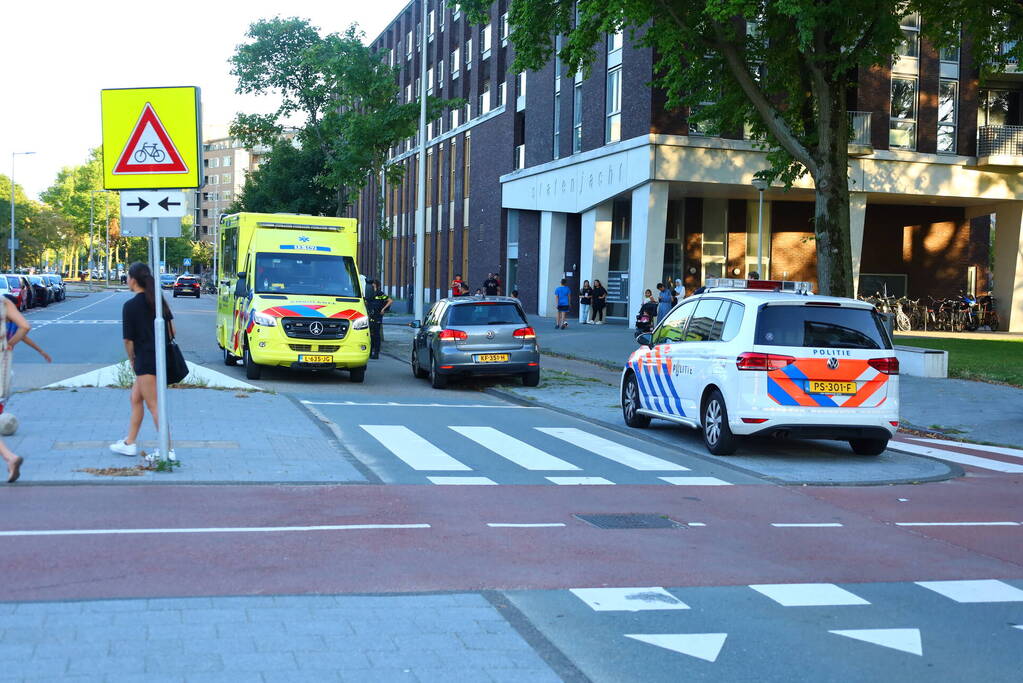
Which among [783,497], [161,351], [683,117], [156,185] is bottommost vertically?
[783,497]

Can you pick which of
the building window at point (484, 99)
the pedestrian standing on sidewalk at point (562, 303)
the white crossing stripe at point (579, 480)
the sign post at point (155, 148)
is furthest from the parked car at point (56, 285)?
the white crossing stripe at point (579, 480)

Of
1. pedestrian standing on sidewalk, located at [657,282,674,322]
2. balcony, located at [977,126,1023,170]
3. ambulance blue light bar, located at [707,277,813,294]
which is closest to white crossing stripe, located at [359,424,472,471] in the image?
ambulance blue light bar, located at [707,277,813,294]

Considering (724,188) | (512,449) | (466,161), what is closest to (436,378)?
(512,449)

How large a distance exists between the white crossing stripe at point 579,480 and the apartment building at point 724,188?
79.2ft

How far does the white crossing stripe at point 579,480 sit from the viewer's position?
10.1 meters

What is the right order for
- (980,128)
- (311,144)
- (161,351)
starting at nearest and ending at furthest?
1. (161,351)
2. (980,128)
3. (311,144)

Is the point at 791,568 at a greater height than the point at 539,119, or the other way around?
the point at 539,119

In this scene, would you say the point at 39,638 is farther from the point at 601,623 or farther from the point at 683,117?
the point at 683,117

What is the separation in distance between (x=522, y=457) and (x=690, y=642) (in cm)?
625

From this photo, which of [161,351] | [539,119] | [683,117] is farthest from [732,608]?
[539,119]

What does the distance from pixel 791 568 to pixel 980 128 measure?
35.3m

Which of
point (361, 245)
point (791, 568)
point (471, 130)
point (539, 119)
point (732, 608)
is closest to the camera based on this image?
point (732, 608)

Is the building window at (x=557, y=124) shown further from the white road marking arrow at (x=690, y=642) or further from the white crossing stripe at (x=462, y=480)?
the white road marking arrow at (x=690, y=642)

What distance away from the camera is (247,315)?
1955 cm
